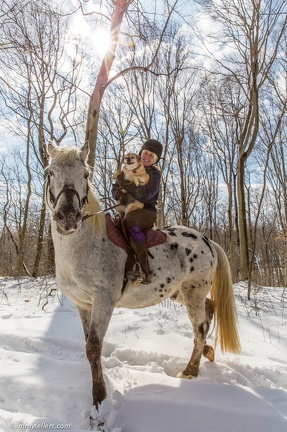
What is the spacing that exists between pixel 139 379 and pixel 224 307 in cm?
143

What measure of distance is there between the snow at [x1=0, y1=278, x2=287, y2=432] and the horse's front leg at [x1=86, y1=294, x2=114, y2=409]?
12cm

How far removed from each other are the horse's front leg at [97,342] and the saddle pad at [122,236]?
55cm

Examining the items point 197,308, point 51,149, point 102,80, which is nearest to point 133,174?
point 51,149

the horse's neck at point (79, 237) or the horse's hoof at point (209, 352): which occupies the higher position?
the horse's neck at point (79, 237)

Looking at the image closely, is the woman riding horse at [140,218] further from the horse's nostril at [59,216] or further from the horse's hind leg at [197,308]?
the horse's nostril at [59,216]

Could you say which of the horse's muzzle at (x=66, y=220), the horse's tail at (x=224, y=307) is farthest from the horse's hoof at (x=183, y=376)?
the horse's muzzle at (x=66, y=220)

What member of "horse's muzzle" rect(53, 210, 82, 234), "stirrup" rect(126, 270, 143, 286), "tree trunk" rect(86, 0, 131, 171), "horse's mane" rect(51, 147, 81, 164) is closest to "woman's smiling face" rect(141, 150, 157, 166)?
"horse's mane" rect(51, 147, 81, 164)

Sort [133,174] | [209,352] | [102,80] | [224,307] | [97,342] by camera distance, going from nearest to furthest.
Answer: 1. [97,342]
2. [133,174]
3. [209,352]
4. [224,307]
5. [102,80]

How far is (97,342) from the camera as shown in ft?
7.97

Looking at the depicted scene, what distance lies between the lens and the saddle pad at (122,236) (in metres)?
2.90

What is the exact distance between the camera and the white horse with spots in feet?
7.95

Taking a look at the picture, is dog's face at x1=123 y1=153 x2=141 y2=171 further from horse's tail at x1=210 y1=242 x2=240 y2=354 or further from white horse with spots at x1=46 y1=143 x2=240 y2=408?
horse's tail at x1=210 y1=242 x2=240 y2=354

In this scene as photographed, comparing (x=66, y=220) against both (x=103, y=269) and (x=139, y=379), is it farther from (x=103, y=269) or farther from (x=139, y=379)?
(x=139, y=379)

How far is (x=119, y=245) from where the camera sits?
114 inches
